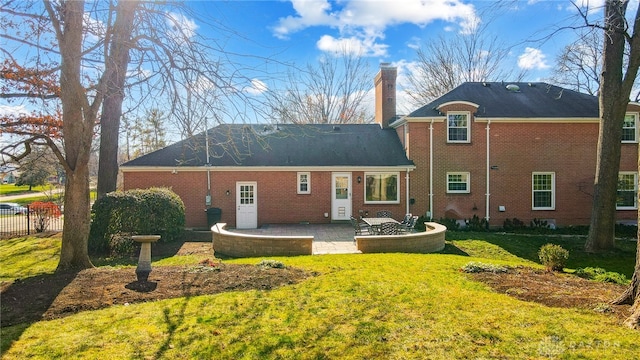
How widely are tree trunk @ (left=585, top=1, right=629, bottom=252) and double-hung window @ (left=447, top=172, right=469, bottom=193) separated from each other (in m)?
5.57

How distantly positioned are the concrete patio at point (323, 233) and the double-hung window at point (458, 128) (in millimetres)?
6537

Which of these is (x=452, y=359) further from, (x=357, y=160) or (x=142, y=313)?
(x=357, y=160)

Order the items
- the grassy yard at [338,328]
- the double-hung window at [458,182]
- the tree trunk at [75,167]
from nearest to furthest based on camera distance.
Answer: the grassy yard at [338,328]
the tree trunk at [75,167]
the double-hung window at [458,182]

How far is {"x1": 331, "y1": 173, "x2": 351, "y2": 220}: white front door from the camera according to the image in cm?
1830

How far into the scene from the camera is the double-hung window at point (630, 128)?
60.6 feet

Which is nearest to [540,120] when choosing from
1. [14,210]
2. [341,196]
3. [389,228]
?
[341,196]

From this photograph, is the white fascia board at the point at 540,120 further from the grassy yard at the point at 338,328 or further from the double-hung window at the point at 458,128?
the grassy yard at the point at 338,328

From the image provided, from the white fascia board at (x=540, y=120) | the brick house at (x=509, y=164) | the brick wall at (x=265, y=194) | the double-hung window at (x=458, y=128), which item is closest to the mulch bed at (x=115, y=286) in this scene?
the brick wall at (x=265, y=194)

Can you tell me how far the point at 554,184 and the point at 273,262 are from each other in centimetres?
1590

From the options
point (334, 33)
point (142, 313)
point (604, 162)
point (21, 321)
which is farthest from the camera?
point (604, 162)

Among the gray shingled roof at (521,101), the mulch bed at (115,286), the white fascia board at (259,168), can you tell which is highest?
the gray shingled roof at (521,101)

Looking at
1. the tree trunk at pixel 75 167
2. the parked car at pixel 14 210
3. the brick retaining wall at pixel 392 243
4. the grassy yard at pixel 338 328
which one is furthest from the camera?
the parked car at pixel 14 210

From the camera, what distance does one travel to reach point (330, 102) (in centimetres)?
3294

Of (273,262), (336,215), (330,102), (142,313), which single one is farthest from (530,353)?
(330,102)
